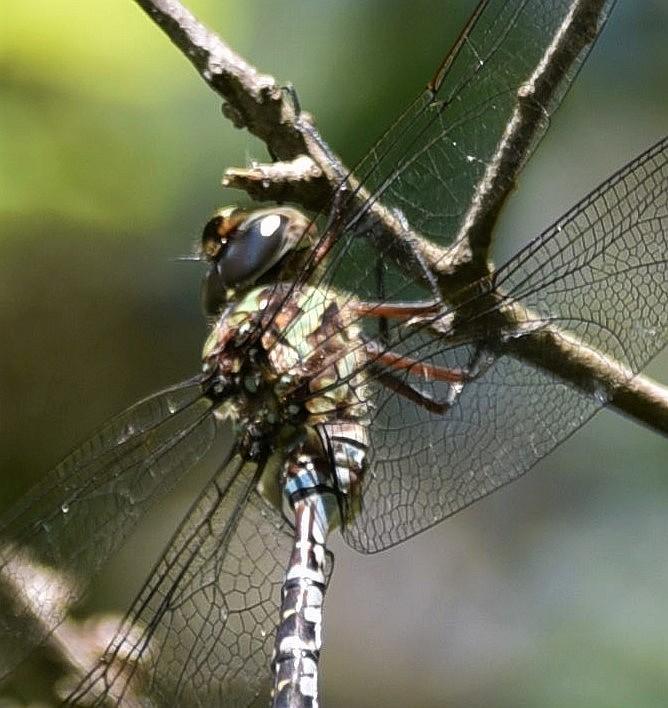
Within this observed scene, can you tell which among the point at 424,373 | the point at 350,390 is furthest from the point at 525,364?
the point at 350,390

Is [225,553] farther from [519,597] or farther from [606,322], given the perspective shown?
[519,597]

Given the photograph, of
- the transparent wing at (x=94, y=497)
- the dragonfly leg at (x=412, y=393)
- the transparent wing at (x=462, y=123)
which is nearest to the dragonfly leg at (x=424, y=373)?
the dragonfly leg at (x=412, y=393)

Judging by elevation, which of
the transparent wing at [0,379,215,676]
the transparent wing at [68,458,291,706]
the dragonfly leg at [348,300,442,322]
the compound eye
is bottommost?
the transparent wing at [68,458,291,706]

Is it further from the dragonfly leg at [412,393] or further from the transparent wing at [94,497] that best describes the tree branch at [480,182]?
the transparent wing at [94,497]

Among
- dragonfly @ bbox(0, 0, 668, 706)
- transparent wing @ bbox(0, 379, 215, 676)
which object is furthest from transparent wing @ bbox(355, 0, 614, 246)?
transparent wing @ bbox(0, 379, 215, 676)

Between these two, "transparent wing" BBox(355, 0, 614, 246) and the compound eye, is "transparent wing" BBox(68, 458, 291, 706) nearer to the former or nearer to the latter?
the compound eye

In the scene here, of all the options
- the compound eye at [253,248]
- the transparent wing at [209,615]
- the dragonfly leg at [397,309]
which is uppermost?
the compound eye at [253,248]

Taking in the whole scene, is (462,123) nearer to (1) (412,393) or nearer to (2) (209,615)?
(1) (412,393)
